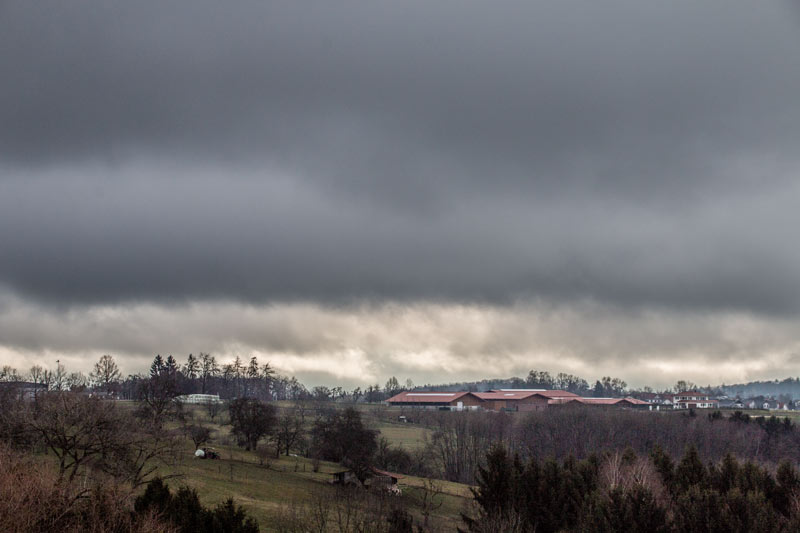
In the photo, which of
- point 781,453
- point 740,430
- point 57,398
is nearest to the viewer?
point 57,398

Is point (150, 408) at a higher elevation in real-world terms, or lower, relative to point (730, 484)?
higher

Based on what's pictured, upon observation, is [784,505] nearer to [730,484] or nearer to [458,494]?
[730,484]

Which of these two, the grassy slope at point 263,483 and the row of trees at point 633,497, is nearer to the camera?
the row of trees at point 633,497

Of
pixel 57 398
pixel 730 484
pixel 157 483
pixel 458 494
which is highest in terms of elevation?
pixel 57 398

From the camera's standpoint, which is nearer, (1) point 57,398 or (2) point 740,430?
(1) point 57,398

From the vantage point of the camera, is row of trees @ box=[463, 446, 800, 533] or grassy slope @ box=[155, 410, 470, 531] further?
grassy slope @ box=[155, 410, 470, 531]

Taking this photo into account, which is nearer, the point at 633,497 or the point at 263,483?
the point at 633,497

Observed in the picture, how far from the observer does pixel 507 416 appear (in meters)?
198

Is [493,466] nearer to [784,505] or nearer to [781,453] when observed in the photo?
[784,505]

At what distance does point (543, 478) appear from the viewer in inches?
3415

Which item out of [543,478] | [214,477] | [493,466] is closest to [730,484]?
[543,478]

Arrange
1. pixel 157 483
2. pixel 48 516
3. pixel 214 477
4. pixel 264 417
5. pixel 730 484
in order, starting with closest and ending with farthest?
pixel 48 516 < pixel 157 483 < pixel 730 484 < pixel 214 477 < pixel 264 417

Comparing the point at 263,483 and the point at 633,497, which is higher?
the point at 633,497

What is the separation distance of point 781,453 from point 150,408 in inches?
6111
